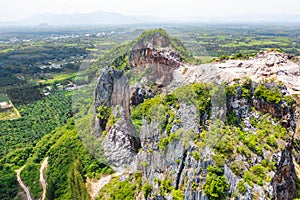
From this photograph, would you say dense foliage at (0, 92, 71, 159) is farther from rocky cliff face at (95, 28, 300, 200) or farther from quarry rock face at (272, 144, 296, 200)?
quarry rock face at (272, 144, 296, 200)

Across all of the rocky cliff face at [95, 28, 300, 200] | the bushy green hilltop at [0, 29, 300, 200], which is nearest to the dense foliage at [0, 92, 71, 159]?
the bushy green hilltop at [0, 29, 300, 200]

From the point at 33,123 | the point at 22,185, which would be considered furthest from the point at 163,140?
the point at 33,123

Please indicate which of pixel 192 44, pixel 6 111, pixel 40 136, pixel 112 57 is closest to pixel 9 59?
pixel 6 111

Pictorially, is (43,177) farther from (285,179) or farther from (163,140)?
(285,179)

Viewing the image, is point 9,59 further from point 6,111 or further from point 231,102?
point 231,102

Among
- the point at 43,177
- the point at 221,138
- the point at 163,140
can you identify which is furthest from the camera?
the point at 43,177

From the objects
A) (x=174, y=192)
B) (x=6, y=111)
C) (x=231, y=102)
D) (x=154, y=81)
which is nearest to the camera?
(x=174, y=192)
